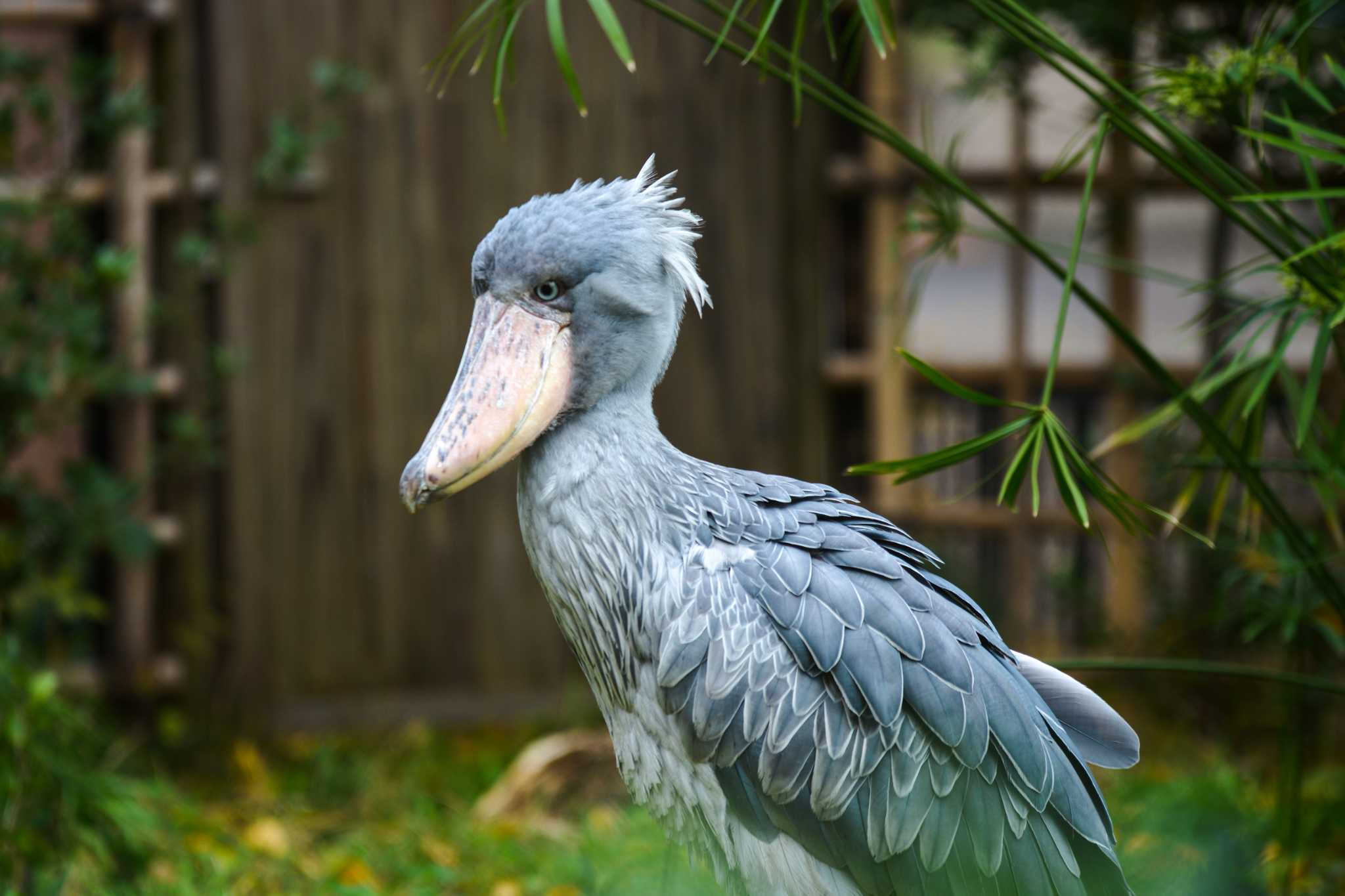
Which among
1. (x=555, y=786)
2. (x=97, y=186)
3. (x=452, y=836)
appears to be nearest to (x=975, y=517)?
(x=555, y=786)

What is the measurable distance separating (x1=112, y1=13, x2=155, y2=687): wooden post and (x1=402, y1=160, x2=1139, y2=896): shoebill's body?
2.45 metres

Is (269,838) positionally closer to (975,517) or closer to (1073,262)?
(1073,262)

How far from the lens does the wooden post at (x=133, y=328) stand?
12.8 feet

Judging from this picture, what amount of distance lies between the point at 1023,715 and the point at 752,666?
0.36m

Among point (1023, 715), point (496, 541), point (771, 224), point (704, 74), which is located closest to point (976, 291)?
point (771, 224)

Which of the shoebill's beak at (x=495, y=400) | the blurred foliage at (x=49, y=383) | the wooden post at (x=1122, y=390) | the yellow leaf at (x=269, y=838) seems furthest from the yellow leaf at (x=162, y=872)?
the wooden post at (x=1122, y=390)

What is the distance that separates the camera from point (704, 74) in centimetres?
437

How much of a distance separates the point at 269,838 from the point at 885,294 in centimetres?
244

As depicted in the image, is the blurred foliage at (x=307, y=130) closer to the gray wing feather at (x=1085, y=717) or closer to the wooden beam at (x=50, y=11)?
the wooden beam at (x=50, y=11)

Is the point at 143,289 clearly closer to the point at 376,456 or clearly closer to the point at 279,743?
the point at 376,456

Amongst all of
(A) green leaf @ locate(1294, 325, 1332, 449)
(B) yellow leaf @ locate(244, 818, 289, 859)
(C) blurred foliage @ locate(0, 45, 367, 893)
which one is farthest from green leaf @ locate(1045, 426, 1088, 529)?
(B) yellow leaf @ locate(244, 818, 289, 859)

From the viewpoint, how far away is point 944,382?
1701 mm

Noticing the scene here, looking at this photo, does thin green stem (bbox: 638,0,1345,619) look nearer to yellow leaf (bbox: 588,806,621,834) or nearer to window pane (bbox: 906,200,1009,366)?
yellow leaf (bbox: 588,806,621,834)

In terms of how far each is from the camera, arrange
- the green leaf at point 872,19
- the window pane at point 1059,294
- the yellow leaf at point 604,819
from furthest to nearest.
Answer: the window pane at point 1059,294 < the yellow leaf at point 604,819 < the green leaf at point 872,19
